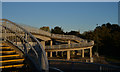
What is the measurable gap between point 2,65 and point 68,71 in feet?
12.8

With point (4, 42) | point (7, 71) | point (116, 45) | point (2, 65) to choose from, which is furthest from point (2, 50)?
point (116, 45)

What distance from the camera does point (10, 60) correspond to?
8.67 metres

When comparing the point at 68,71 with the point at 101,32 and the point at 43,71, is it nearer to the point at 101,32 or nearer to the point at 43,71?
the point at 43,71

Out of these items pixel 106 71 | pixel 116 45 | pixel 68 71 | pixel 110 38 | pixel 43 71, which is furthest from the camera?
pixel 110 38

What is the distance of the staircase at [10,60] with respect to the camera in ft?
26.5

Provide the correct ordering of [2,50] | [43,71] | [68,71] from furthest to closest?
[2,50], [68,71], [43,71]

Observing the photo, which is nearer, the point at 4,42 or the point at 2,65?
the point at 2,65

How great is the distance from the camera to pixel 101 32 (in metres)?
54.8

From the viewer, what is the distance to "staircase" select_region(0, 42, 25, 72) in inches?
317

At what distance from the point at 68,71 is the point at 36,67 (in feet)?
6.22

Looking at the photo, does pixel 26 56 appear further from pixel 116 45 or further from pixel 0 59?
pixel 116 45

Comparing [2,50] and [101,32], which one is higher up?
[101,32]

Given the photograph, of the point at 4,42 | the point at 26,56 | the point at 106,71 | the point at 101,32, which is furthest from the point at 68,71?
the point at 101,32

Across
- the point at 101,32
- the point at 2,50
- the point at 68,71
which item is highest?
the point at 101,32
